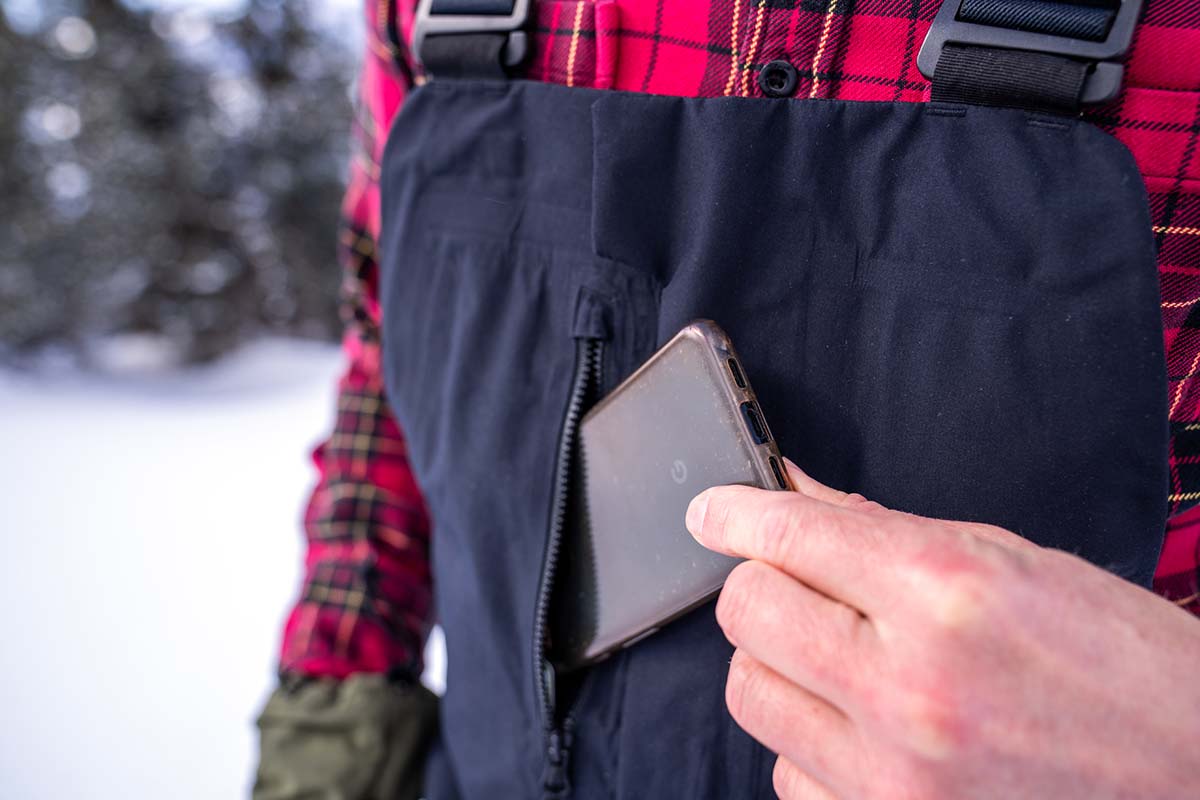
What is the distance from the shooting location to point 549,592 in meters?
0.57

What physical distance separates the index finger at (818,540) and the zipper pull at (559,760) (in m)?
0.27

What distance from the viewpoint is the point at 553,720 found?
0.58 m

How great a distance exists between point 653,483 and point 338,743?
46 centimetres

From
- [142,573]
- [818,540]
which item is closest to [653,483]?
[818,540]

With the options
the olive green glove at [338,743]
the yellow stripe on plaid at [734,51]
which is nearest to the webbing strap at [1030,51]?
the yellow stripe on plaid at [734,51]

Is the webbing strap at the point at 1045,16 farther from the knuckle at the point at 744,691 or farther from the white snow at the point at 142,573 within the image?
the white snow at the point at 142,573

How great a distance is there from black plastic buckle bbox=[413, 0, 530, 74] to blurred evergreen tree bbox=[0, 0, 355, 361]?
2.13m

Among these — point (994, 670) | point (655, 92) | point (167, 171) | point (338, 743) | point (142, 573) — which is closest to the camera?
point (994, 670)

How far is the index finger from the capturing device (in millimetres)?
312

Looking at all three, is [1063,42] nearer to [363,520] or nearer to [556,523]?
[556,523]

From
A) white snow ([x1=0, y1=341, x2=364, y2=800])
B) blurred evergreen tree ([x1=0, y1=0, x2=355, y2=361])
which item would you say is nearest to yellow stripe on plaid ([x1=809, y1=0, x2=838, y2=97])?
white snow ([x1=0, y1=341, x2=364, y2=800])

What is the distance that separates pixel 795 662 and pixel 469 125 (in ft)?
1.42

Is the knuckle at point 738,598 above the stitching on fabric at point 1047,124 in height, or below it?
below

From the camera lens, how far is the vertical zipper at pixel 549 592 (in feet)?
1.78
